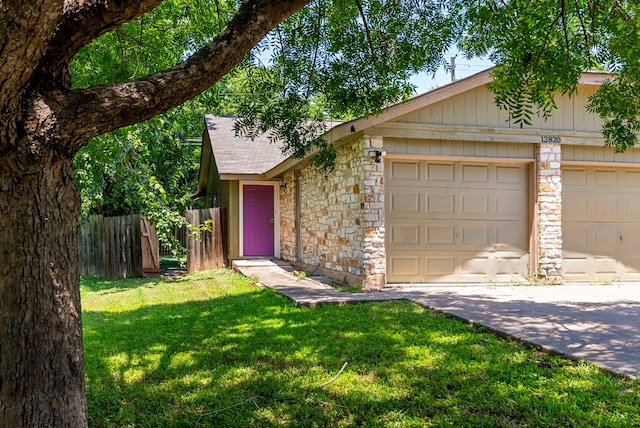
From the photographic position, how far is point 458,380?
369 centimetres

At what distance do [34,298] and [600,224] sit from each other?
955cm

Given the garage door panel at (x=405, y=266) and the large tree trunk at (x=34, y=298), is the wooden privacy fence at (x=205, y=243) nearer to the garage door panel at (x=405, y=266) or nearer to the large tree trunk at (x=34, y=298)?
the garage door panel at (x=405, y=266)

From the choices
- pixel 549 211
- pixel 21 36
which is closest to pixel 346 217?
pixel 549 211

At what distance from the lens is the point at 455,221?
28.0ft

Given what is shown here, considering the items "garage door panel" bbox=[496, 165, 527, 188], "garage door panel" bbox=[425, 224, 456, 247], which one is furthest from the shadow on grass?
"garage door panel" bbox=[496, 165, 527, 188]

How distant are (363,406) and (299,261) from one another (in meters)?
8.55

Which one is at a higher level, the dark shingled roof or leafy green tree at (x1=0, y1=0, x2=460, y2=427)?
the dark shingled roof

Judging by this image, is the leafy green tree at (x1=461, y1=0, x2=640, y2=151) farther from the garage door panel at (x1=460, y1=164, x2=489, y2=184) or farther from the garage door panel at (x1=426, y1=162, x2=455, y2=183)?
the garage door panel at (x1=460, y1=164, x2=489, y2=184)

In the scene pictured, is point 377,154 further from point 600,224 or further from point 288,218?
point 288,218

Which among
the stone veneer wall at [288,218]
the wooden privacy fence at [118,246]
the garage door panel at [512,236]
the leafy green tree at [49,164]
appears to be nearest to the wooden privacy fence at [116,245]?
the wooden privacy fence at [118,246]

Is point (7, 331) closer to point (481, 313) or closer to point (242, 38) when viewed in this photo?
point (242, 38)

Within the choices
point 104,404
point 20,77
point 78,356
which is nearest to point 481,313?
point 104,404

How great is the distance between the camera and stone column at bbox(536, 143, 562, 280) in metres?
8.60

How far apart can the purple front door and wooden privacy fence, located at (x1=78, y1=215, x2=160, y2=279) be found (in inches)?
101
